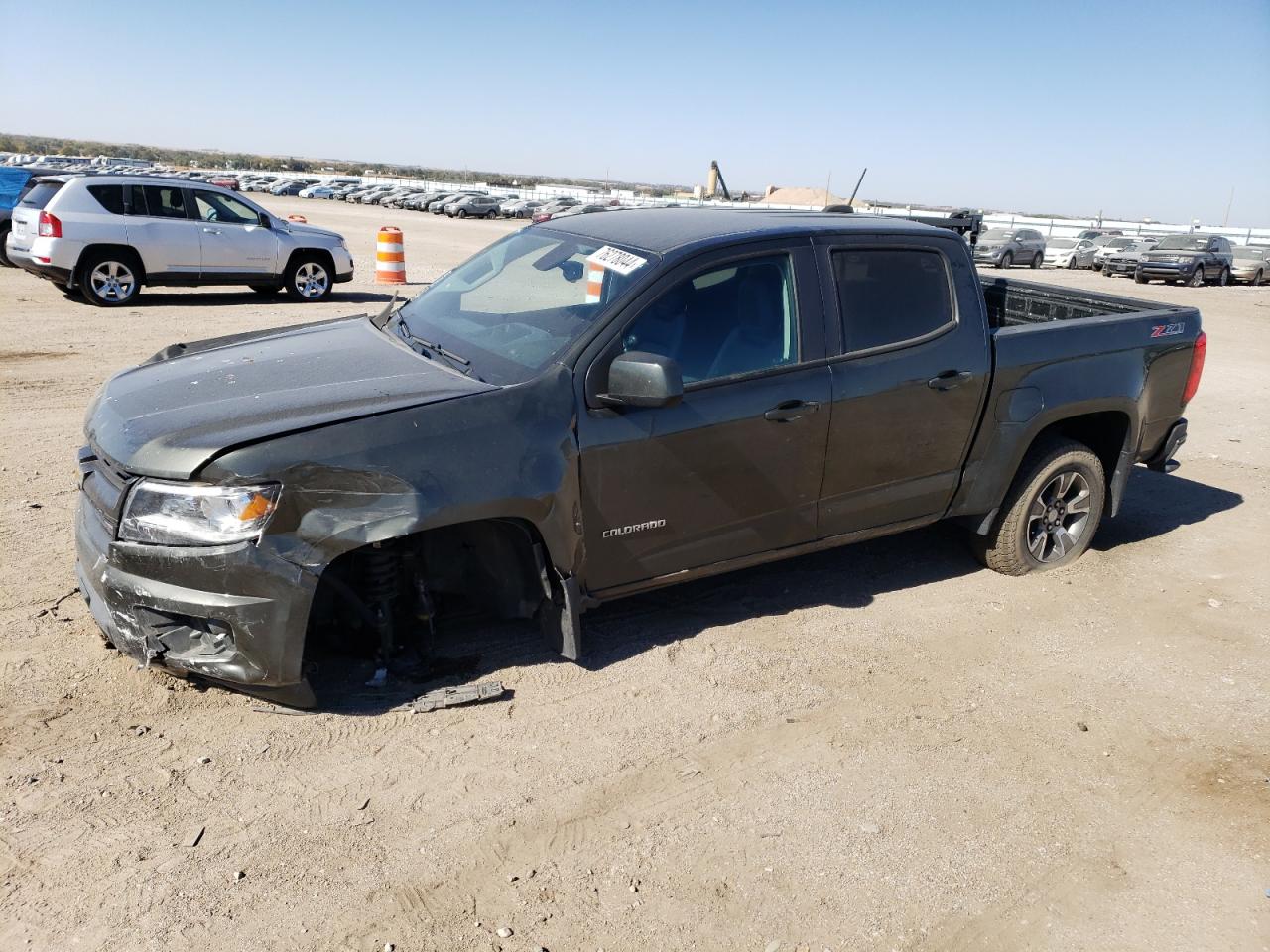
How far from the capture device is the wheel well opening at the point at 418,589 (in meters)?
3.74

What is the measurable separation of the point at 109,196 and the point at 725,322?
11.7 m

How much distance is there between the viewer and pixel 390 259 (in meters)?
16.6

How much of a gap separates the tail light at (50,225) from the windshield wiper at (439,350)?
33.0ft

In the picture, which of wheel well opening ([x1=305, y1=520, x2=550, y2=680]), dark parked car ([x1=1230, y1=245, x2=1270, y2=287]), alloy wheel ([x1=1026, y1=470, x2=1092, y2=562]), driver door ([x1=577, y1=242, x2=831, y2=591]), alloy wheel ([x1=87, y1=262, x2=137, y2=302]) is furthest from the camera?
dark parked car ([x1=1230, y1=245, x2=1270, y2=287])

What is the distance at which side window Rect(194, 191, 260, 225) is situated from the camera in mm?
13570

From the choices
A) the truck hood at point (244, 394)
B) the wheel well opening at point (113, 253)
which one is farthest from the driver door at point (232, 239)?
the truck hood at point (244, 394)

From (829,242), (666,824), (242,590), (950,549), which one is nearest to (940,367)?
(829,242)

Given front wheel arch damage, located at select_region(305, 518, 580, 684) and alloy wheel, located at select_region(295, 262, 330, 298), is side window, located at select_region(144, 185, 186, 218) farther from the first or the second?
front wheel arch damage, located at select_region(305, 518, 580, 684)

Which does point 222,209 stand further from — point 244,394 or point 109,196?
point 244,394

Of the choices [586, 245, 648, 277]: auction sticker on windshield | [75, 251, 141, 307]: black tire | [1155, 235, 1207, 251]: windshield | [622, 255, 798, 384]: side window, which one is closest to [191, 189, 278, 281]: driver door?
[75, 251, 141, 307]: black tire

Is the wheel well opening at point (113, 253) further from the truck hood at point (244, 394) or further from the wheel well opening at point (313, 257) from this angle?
the truck hood at point (244, 394)

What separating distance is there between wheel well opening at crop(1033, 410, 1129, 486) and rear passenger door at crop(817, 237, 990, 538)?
2.83 ft

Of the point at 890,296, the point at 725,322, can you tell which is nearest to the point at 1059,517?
the point at 890,296

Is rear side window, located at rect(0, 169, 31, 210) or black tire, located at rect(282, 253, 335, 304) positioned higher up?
rear side window, located at rect(0, 169, 31, 210)
